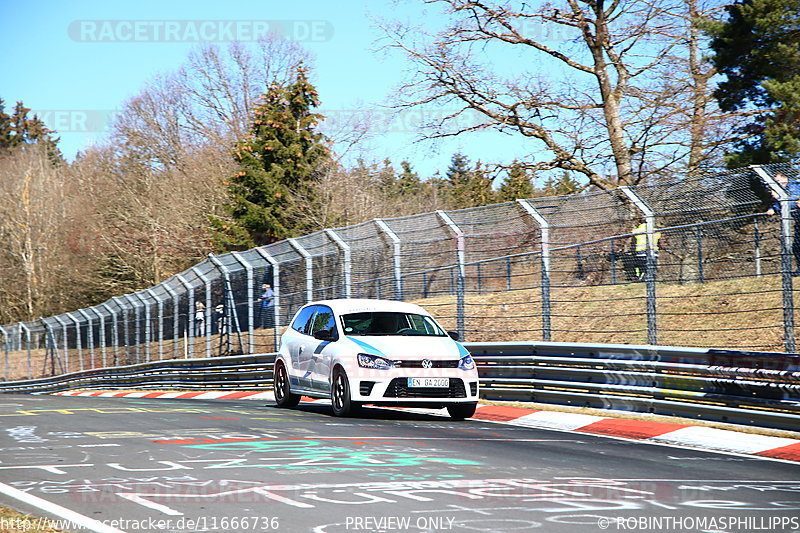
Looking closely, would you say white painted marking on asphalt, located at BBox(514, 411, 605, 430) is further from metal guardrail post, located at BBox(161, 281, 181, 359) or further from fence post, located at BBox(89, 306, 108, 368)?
fence post, located at BBox(89, 306, 108, 368)

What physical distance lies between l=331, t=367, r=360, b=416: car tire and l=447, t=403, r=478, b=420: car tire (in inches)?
52.1

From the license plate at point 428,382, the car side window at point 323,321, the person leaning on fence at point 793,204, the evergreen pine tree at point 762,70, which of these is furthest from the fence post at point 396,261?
the evergreen pine tree at point 762,70

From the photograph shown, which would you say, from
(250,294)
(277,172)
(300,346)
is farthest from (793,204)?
(277,172)

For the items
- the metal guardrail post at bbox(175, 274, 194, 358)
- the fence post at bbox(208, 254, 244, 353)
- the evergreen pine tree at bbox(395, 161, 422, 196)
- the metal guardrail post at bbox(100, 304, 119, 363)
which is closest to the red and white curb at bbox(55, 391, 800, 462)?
the fence post at bbox(208, 254, 244, 353)

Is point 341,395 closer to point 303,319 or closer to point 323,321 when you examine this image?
point 323,321

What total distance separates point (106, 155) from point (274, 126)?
1519 centimetres

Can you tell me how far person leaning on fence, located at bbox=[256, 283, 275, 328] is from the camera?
21.7m

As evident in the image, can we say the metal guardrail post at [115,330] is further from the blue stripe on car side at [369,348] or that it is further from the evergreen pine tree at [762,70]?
the blue stripe on car side at [369,348]

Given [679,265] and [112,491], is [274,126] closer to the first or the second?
[679,265]

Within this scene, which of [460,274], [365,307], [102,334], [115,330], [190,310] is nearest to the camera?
[365,307]

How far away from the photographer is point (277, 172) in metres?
45.5

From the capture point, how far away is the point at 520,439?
433 inches

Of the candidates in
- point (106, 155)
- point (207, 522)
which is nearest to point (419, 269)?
point (207, 522)

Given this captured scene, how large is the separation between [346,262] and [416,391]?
6.68m
